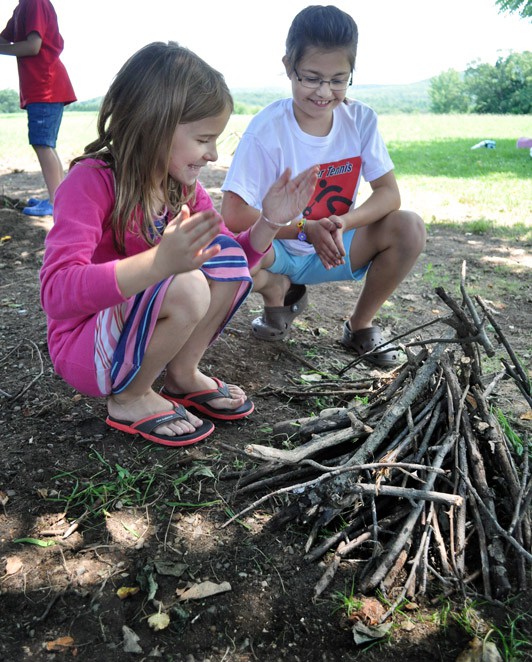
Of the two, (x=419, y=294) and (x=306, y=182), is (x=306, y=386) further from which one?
(x=419, y=294)

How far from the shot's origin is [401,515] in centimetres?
183

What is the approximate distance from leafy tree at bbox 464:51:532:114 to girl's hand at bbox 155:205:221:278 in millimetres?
30600

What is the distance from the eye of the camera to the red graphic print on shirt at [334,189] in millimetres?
3227

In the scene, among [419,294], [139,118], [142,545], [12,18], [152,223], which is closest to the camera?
[142,545]

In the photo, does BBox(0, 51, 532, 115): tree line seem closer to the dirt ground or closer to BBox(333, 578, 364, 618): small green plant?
the dirt ground

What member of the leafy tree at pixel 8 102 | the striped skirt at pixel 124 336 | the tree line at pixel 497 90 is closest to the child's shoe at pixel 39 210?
→ the striped skirt at pixel 124 336

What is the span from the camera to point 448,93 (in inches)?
1654

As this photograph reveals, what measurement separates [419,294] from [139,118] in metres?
2.76

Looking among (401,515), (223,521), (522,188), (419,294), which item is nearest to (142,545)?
(223,521)

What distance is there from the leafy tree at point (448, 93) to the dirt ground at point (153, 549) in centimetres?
3853

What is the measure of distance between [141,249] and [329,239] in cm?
95

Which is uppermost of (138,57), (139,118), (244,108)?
(138,57)

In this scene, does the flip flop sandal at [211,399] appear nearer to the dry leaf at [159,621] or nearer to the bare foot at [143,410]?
the bare foot at [143,410]

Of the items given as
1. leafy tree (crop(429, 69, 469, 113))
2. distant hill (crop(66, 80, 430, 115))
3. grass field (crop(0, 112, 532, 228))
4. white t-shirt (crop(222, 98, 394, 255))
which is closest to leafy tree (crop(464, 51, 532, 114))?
leafy tree (crop(429, 69, 469, 113))
